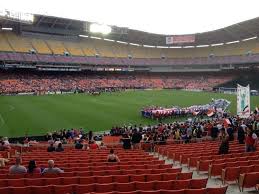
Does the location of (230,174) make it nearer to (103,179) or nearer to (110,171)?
(110,171)

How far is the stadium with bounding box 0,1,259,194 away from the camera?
9789 millimetres

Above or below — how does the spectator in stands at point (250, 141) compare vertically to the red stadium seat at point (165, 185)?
above

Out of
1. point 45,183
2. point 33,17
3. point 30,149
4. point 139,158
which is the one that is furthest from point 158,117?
point 33,17

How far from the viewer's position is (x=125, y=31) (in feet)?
262

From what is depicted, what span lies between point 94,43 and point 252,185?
78.1m

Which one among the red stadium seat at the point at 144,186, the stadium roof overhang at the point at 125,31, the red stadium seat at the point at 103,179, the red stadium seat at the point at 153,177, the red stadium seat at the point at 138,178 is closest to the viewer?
the red stadium seat at the point at 144,186

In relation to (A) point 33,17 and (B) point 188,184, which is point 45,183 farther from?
(A) point 33,17

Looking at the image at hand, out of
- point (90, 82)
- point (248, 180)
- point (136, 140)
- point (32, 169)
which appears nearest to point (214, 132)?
point (136, 140)

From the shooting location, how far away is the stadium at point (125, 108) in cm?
979

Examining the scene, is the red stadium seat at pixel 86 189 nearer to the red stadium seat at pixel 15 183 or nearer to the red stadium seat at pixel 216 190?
the red stadium seat at pixel 15 183

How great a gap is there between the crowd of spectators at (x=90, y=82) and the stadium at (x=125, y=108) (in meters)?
0.24

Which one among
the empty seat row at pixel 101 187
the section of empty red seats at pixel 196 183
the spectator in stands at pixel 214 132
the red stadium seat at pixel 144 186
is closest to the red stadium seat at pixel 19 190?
the empty seat row at pixel 101 187

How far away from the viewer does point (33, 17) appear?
223 ft

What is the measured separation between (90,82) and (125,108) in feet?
113
